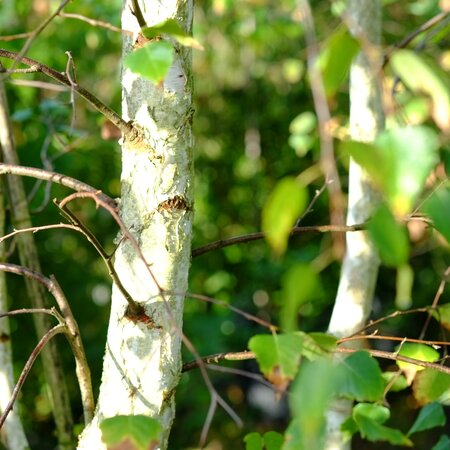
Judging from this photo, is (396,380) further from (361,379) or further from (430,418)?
(361,379)

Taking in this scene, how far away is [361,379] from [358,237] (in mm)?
568

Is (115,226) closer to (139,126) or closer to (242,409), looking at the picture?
(242,409)

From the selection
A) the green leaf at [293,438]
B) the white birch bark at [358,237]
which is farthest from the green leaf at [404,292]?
the green leaf at [293,438]

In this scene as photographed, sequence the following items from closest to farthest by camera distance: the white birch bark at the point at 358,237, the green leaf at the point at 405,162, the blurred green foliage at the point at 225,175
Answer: the green leaf at the point at 405,162
the white birch bark at the point at 358,237
the blurred green foliage at the point at 225,175

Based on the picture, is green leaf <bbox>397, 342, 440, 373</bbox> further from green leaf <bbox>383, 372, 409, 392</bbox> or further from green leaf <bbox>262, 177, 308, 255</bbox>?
green leaf <bbox>262, 177, 308, 255</bbox>

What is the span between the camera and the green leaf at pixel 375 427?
0.92 m

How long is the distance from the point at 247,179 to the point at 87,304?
1.81 m

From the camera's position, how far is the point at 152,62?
0.73 metres

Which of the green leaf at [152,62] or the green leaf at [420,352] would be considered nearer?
the green leaf at [152,62]

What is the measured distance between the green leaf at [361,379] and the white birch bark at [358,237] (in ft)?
1.57

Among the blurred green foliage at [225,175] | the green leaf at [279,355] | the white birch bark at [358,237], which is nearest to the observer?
the green leaf at [279,355]

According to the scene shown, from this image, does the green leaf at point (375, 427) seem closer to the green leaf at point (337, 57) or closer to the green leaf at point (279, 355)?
the green leaf at point (279, 355)

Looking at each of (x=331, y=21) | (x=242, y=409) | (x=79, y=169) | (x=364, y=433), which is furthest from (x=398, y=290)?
(x=364, y=433)

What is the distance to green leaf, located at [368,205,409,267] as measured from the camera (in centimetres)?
49
